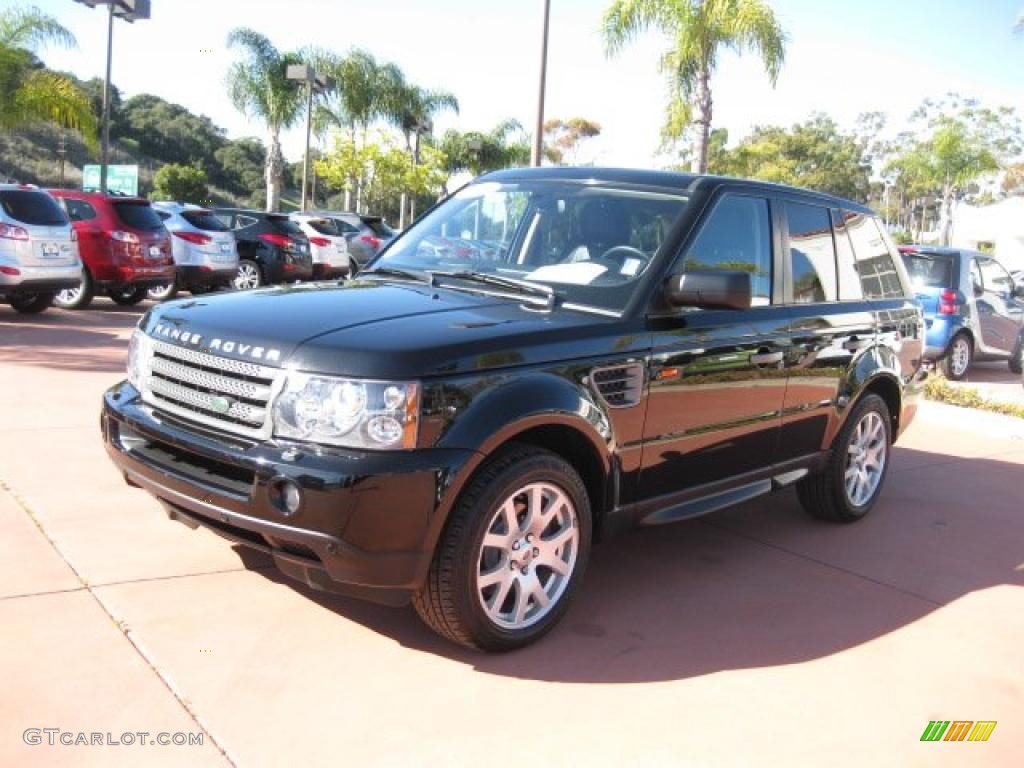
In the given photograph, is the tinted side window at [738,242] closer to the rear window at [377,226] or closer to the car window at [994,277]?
the car window at [994,277]

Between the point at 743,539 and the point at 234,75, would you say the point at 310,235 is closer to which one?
the point at 743,539

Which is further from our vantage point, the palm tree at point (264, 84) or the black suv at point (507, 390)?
the palm tree at point (264, 84)

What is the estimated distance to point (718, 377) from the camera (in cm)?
437

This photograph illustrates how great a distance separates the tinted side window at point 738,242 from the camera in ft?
14.3

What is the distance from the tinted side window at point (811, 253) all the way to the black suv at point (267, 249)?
13.3m

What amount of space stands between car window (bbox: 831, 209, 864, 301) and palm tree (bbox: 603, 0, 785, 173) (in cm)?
1709

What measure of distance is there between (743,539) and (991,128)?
55938 mm

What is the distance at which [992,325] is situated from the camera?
1369 centimetres

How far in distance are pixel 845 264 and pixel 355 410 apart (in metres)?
3.36

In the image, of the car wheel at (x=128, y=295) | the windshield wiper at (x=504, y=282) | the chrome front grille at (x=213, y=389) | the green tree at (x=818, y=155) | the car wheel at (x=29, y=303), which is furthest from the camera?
the green tree at (x=818, y=155)

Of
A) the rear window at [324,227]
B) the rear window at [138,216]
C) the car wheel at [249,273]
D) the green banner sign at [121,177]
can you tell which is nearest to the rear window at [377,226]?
the rear window at [324,227]

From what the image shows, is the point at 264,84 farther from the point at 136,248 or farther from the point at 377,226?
the point at 136,248

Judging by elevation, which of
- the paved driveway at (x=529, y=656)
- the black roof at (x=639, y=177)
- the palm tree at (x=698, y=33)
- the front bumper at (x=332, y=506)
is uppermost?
the palm tree at (x=698, y=33)

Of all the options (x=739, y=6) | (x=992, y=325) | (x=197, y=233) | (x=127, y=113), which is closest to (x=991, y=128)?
(x=739, y=6)
